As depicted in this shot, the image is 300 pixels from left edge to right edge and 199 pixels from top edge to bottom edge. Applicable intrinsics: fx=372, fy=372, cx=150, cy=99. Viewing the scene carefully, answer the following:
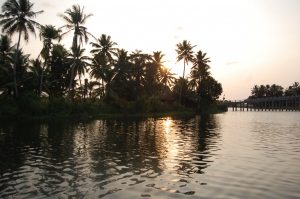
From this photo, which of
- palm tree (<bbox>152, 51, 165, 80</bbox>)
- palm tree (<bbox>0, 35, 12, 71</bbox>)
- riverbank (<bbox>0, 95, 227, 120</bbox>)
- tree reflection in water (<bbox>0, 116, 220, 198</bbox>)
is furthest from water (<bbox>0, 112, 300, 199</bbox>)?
palm tree (<bbox>152, 51, 165, 80</bbox>)

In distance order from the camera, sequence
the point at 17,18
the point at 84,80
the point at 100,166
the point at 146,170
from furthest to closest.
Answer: the point at 84,80 < the point at 17,18 < the point at 100,166 < the point at 146,170

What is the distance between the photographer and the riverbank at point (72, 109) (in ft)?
196

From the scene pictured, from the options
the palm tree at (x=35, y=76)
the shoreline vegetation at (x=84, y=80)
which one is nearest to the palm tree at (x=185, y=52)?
the shoreline vegetation at (x=84, y=80)

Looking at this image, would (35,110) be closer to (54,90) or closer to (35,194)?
(54,90)

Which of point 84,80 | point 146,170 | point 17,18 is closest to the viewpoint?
point 146,170

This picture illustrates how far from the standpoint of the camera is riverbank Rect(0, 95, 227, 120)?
2358 inches

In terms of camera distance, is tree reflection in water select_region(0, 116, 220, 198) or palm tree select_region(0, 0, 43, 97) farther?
palm tree select_region(0, 0, 43, 97)

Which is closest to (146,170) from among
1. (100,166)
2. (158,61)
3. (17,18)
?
(100,166)

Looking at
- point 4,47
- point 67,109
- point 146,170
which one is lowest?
point 146,170

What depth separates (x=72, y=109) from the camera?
68.8 m

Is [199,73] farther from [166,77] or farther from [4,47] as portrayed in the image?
[4,47]

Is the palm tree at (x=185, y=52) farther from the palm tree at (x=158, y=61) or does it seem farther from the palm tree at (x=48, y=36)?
the palm tree at (x=48, y=36)

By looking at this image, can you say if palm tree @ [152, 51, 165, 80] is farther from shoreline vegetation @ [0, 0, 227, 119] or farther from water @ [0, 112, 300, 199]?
water @ [0, 112, 300, 199]

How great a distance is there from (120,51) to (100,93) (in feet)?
35.5
